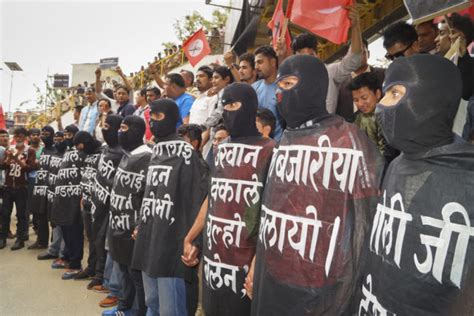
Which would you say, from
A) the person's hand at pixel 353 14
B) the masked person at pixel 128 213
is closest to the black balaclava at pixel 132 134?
the masked person at pixel 128 213

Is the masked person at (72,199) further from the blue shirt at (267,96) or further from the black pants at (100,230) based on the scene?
the blue shirt at (267,96)

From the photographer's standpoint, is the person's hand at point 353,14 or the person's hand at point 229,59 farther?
the person's hand at point 229,59

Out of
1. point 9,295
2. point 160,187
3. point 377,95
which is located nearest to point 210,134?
point 160,187

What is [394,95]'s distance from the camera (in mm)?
1802

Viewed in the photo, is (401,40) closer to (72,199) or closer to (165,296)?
(165,296)

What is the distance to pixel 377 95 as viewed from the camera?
344cm

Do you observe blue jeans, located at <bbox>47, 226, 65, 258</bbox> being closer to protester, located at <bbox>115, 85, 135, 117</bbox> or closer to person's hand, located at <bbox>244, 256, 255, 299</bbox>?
protester, located at <bbox>115, 85, 135, 117</bbox>

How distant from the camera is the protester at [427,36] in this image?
394 cm

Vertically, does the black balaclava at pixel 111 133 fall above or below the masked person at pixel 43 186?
above

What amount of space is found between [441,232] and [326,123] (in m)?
0.93

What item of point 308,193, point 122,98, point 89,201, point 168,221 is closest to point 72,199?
point 89,201

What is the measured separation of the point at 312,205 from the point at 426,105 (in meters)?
0.80

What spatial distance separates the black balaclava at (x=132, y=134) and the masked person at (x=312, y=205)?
2.62m

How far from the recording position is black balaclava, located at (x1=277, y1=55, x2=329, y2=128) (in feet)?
7.77
